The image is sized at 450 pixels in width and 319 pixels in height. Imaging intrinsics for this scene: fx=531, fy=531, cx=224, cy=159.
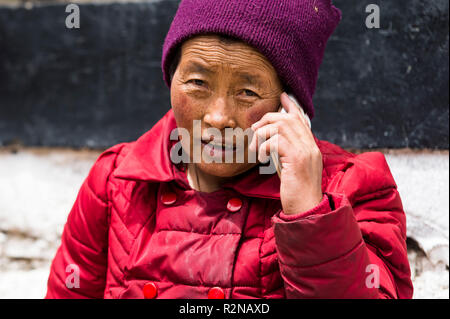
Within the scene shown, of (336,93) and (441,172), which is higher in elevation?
(336,93)

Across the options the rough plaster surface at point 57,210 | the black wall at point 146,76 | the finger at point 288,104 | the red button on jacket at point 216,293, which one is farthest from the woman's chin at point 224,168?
the rough plaster surface at point 57,210

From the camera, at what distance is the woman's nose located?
1881 mm

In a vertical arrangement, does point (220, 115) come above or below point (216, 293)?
above

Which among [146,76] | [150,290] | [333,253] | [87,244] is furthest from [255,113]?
[146,76]

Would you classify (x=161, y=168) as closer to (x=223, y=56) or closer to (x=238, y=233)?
(x=238, y=233)

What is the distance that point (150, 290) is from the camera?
6.42 feet

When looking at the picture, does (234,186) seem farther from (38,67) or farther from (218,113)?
(38,67)

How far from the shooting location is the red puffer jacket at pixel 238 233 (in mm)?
1676

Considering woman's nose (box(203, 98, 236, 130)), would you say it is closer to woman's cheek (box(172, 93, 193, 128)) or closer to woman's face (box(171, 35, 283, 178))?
woman's face (box(171, 35, 283, 178))

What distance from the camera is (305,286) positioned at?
5.59ft

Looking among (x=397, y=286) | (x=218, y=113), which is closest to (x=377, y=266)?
(x=397, y=286)

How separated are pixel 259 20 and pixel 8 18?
2.42 m

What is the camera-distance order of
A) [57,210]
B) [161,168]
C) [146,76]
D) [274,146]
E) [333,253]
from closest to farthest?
[333,253], [274,146], [161,168], [146,76], [57,210]

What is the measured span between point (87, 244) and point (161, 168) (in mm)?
506
